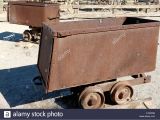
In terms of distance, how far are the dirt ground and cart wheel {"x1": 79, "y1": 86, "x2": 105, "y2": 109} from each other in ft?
4.50

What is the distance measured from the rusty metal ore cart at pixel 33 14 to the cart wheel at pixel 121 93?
23.7 feet

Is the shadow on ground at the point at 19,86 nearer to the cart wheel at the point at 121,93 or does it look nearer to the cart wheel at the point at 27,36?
the cart wheel at the point at 121,93

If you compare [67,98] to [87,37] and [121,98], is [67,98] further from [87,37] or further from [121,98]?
[87,37]

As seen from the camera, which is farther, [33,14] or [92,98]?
[33,14]

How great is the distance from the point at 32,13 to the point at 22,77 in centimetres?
519

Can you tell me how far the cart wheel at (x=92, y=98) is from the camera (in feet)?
24.5

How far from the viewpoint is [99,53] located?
7.30 meters

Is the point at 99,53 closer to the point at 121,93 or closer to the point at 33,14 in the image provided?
the point at 121,93

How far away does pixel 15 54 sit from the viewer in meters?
12.8

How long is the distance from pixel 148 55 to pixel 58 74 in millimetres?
2726

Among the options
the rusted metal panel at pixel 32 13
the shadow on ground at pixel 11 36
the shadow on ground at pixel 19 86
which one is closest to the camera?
the shadow on ground at pixel 19 86

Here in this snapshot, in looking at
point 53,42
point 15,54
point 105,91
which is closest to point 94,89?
point 105,91

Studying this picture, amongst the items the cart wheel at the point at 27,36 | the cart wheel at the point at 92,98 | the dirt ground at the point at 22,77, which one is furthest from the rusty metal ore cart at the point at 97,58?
the cart wheel at the point at 27,36

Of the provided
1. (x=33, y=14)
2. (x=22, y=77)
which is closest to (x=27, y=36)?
(x=33, y=14)
